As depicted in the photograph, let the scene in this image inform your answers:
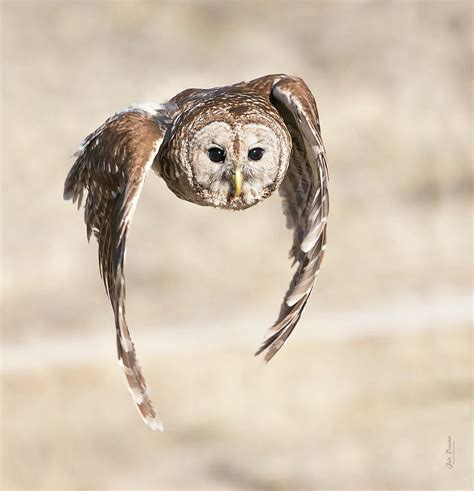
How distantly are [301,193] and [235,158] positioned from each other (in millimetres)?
539

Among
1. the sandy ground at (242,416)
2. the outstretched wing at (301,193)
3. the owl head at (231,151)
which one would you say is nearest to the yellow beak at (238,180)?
the owl head at (231,151)

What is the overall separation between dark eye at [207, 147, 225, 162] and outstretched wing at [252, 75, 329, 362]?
1.04 feet

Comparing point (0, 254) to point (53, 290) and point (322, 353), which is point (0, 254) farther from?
point (322, 353)

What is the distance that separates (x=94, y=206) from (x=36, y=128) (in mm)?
9529

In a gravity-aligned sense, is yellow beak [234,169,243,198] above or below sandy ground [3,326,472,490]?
above

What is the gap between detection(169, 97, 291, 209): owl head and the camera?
4246mm

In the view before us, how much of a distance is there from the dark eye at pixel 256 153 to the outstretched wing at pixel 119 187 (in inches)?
13.2

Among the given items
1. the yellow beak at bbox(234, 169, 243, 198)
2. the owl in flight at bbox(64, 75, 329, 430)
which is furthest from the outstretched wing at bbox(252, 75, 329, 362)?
the yellow beak at bbox(234, 169, 243, 198)

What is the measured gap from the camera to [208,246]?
566 inches

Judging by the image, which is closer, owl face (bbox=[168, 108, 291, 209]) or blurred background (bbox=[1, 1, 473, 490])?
owl face (bbox=[168, 108, 291, 209])

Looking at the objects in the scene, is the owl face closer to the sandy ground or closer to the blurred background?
the blurred background

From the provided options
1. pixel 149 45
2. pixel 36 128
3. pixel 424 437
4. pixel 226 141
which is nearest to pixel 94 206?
pixel 226 141

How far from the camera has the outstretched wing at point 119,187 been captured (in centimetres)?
392

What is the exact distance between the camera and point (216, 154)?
435 cm
